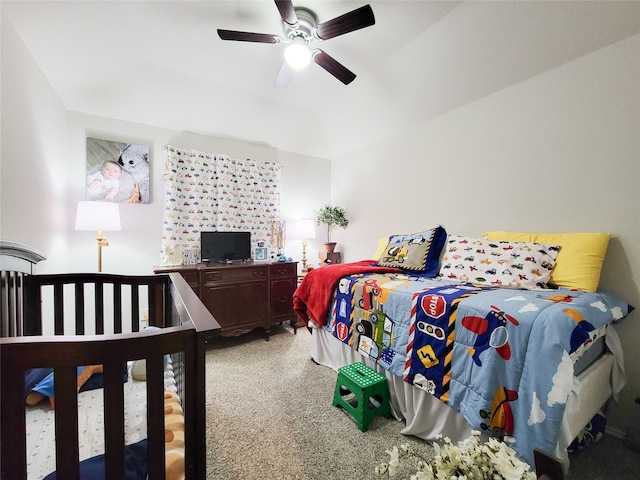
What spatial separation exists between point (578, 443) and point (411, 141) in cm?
275

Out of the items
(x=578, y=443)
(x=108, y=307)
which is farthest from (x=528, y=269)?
(x=108, y=307)

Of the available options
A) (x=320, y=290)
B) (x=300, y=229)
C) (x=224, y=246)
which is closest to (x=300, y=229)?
(x=300, y=229)

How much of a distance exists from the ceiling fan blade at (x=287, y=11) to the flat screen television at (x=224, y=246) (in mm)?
2204

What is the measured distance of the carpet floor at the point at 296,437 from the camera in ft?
4.62

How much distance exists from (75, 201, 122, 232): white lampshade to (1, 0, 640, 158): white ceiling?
3.46 ft

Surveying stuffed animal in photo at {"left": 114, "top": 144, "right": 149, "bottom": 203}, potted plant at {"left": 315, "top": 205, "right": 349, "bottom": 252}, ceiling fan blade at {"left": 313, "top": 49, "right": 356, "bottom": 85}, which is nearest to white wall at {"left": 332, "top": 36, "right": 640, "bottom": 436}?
potted plant at {"left": 315, "top": 205, "right": 349, "bottom": 252}

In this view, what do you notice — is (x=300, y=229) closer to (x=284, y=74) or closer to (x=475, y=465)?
(x=284, y=74)

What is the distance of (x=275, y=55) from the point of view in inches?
98.3

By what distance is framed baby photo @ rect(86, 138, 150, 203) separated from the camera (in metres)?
2.74

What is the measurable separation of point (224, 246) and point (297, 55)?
2135 millimetres

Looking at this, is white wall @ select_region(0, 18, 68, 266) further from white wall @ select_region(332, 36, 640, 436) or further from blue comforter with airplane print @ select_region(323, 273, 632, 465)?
white wall @ select_region(332, 36, 640, 436)

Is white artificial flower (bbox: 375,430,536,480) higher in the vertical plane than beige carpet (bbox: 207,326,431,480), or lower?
higher

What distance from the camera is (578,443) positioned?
152 centimetres

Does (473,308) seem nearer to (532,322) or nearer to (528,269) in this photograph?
(532,322)
